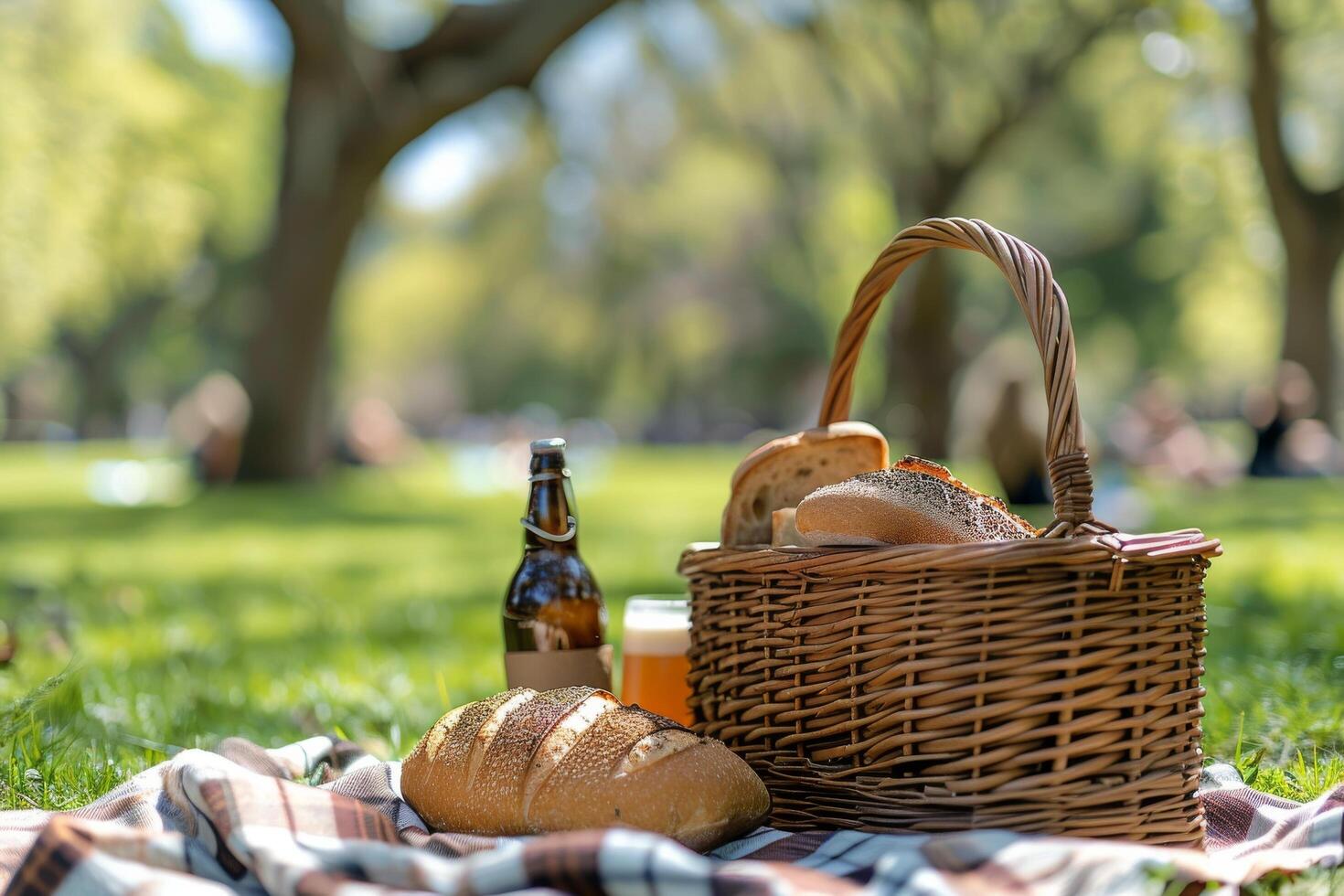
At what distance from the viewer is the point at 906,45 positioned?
551 inches

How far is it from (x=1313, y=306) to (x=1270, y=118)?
2.40 metres

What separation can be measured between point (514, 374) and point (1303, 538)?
38.2m

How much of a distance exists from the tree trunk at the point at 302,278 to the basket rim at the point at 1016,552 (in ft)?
31.6

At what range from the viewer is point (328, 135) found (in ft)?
34.9

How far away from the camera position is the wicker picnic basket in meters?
1.64

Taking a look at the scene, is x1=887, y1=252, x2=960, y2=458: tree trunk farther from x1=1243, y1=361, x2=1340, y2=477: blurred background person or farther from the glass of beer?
the glass of beer

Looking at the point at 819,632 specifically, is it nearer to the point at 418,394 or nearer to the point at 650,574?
the point at 650,574

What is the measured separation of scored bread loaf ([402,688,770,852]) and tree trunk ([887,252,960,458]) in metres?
12.5

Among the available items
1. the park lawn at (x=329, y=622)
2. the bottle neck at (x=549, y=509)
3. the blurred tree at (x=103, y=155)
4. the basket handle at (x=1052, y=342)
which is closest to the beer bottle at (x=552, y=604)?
the bottle neck at (x=549, y=509)

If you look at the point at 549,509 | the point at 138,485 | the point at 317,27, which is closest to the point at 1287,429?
the point at 317,27

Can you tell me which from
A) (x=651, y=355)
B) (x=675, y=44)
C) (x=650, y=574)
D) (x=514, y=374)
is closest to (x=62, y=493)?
(x=675, y=44)

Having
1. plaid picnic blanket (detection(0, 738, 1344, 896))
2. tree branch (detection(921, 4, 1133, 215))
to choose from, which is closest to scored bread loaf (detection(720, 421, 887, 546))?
plaid picnic blanket (detection(0, 738, 1344, 896))

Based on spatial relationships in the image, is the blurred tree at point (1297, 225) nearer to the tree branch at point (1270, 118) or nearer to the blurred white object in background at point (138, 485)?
the tree branch at point (1270, 118)

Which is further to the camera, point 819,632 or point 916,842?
point 819,632
